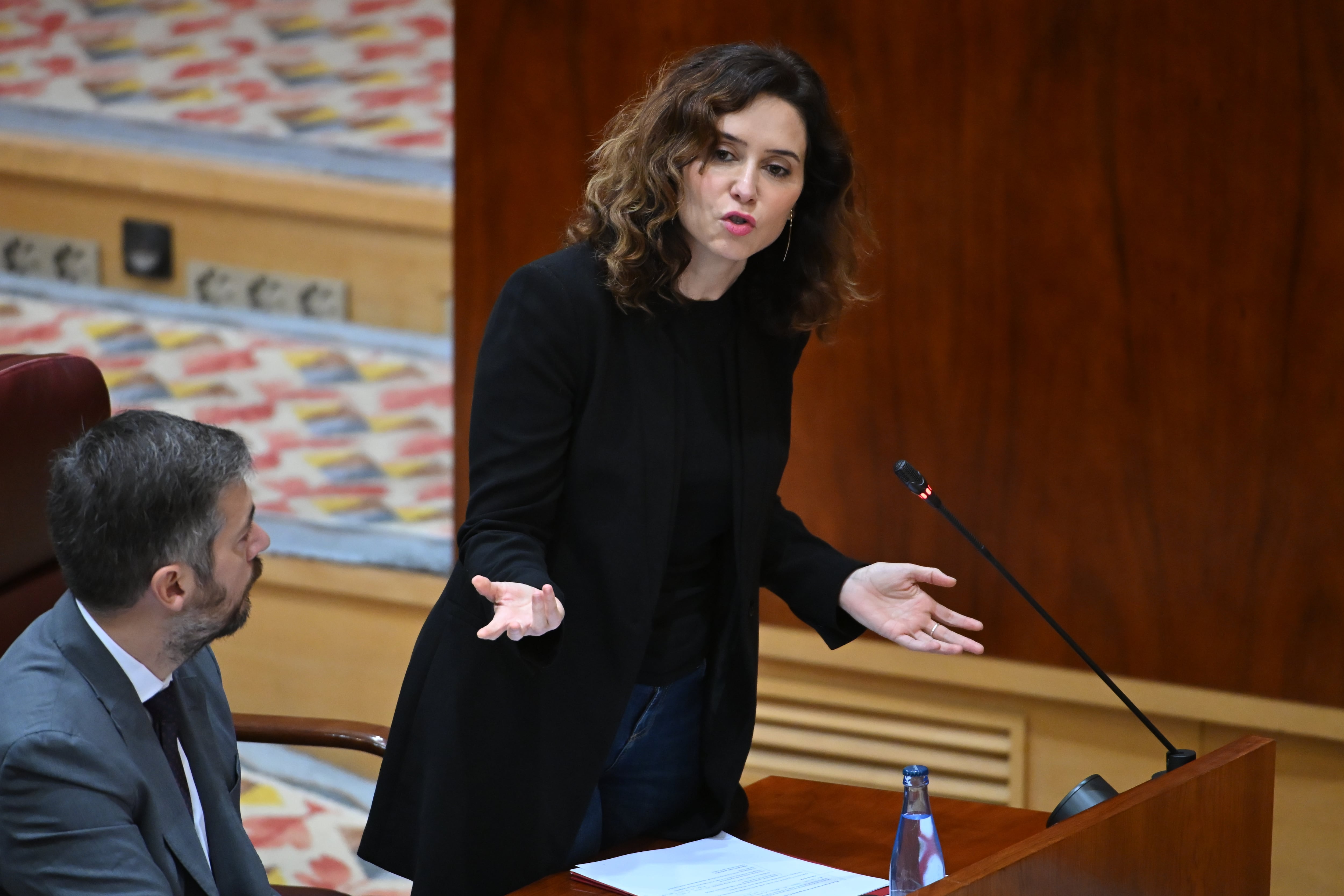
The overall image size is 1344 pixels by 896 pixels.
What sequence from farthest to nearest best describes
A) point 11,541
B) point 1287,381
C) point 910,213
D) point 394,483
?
1. point 394,483
2. point 910,213
3. point 1287,381
4. point 11,541

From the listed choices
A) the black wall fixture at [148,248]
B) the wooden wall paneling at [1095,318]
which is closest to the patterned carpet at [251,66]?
the black wall fixture at [148,248]

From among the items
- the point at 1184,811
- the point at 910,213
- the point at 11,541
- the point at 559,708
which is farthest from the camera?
the point at 910,213

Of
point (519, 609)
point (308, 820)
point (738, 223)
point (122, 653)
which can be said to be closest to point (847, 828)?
point (519, 609)

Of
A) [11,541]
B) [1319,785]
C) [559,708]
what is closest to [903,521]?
[1319,785]

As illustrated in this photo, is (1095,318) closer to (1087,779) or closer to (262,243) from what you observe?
(1087,779)

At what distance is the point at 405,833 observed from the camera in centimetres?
152

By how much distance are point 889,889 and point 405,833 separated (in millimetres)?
517

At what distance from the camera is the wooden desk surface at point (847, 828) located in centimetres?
145

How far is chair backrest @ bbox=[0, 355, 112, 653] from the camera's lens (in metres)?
1.65

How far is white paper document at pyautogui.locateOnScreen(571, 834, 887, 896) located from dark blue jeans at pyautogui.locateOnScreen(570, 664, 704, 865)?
0.07m

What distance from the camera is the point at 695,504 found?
1.49 metres

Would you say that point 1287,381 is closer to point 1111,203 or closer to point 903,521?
point 1111,203

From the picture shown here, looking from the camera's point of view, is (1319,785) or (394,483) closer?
(1319,785)

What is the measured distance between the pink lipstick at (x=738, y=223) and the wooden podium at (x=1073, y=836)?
634 mm
